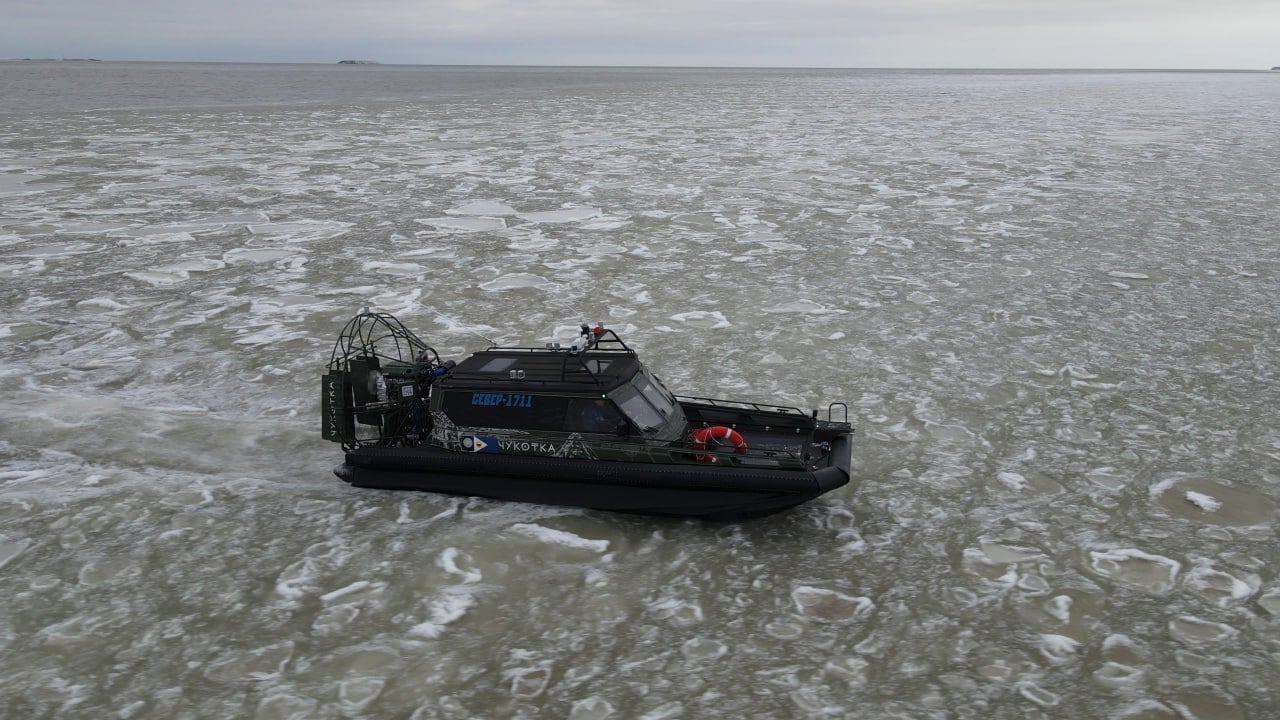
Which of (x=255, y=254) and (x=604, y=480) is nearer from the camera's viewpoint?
(x=604, y=480)

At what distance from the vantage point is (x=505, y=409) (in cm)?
889

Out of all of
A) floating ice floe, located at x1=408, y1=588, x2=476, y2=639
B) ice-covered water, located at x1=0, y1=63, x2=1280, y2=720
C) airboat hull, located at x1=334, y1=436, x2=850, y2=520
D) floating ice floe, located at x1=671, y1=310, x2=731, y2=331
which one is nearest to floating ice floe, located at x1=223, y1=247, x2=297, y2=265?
ice-covered water, located at x1=0, y1=63, x2=1280, y2=720

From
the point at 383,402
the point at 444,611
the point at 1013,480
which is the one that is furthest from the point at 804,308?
the point at 444,611

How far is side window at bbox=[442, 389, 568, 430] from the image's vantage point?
8797mm

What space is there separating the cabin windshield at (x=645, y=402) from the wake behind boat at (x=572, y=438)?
13 millimetres

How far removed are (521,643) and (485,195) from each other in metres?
20.3

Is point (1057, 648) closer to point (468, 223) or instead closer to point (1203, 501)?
point (1203, 501)

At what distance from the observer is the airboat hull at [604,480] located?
831cm

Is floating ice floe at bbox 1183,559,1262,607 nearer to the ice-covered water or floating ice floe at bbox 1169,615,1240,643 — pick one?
the ice-covered water

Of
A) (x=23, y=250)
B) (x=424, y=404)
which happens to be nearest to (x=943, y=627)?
(x=424, y=404)

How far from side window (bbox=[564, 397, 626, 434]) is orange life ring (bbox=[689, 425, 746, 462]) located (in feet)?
2.52

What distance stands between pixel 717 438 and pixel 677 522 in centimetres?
88

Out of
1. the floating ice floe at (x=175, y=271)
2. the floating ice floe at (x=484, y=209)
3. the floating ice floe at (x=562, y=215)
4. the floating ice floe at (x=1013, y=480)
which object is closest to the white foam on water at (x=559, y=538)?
the floating ice floe at (x=1013, y=480)

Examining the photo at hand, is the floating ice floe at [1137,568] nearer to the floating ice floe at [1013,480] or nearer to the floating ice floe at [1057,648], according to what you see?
the floating ice floe at [1057,648]
